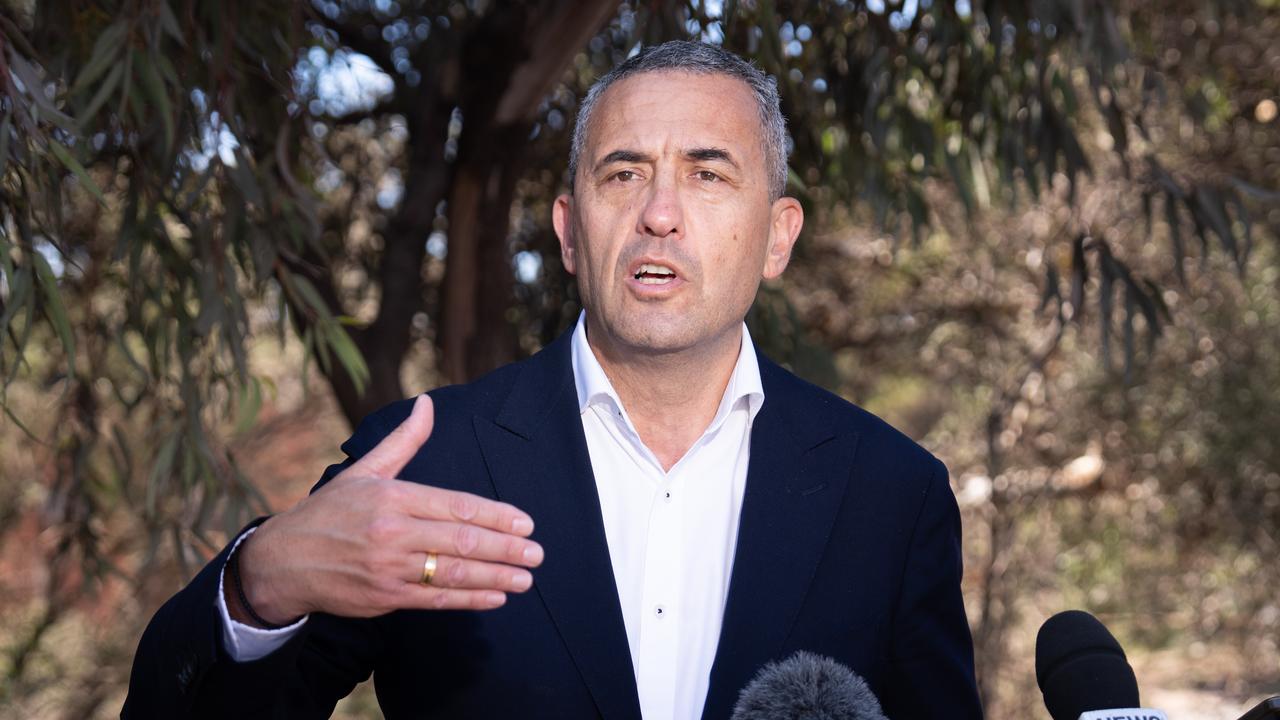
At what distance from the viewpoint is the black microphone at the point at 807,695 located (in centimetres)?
116

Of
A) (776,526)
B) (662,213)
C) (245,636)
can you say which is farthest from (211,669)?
(662,213)

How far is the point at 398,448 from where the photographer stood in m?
1.38

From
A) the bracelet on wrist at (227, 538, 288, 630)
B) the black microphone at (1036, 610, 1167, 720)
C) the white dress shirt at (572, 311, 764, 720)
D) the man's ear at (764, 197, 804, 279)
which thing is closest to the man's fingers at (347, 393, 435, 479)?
the bracelet on wrist at (227, 538, 288, 630)

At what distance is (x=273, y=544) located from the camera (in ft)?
4.47

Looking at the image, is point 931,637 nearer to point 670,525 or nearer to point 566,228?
point 670,525

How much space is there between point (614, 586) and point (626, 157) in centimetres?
72

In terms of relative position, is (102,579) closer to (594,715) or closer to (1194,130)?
(594,715)

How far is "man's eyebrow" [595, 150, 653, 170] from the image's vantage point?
205cm

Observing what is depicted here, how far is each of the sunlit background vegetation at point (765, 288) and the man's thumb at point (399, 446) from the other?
Answer: 1333 mm

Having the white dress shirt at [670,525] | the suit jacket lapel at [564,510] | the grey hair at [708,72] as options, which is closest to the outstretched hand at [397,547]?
the suit jacket lapel at [564,510]

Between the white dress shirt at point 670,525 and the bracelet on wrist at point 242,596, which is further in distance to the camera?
the white dress shirt at point 670,525

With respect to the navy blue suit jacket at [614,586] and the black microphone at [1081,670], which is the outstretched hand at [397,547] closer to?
the navy blue suit jacket at [614,586]

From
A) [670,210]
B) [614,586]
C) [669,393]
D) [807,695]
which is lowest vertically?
[807,695]

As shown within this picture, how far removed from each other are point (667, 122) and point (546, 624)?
848mm
